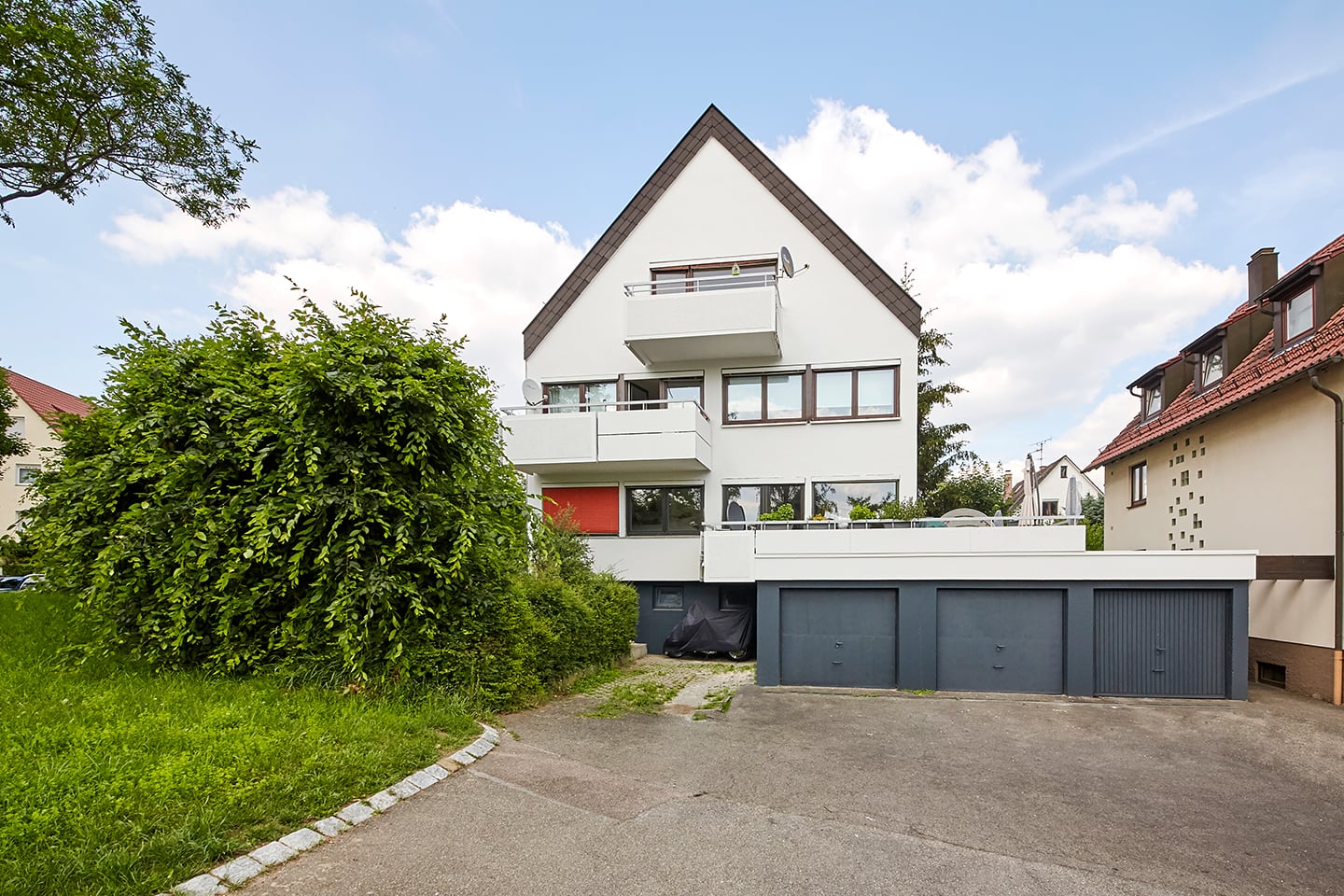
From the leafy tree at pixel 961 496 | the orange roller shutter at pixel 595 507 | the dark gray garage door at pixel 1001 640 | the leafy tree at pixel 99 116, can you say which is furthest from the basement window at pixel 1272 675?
the leafy tree at pixel 99 116

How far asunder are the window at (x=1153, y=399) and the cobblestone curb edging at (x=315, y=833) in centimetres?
1899

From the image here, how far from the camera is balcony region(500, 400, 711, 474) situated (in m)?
16.0

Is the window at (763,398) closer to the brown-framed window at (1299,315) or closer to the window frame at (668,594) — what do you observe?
the window frame at (668,594)

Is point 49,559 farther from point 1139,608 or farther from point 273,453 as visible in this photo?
point 1139,608

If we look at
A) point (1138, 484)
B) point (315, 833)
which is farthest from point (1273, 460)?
point (315, 833)

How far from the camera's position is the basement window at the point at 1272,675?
12.4 meters

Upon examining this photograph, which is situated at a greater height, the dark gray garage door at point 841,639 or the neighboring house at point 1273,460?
the neighboring house at point 1273,460

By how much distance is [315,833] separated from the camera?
4.62m

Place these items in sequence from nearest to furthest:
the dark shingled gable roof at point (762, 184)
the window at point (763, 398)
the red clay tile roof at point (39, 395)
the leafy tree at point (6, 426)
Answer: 1. the dark shingled gable roof at point (762, 184)
2. the window at point (763, 398)
3. the leafy tree at point (6, 426)
4. the red clay tile roof at point (39, 395)

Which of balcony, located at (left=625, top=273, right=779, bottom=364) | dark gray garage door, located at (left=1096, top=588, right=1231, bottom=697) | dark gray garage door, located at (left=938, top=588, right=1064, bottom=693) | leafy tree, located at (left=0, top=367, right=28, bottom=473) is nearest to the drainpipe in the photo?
dark gray garage door, located at (left=1096, top=588, right=1231, bottom=697)

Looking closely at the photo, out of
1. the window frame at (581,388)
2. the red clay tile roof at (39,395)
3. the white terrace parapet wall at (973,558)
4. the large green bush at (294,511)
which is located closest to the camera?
the large green bush at (294,511)

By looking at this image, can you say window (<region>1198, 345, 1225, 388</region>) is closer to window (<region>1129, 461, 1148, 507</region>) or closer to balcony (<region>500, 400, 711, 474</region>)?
window (<region>1129, 461, 1148, 507</region>)

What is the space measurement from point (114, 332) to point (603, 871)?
28.0 ft

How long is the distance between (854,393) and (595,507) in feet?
22.6
